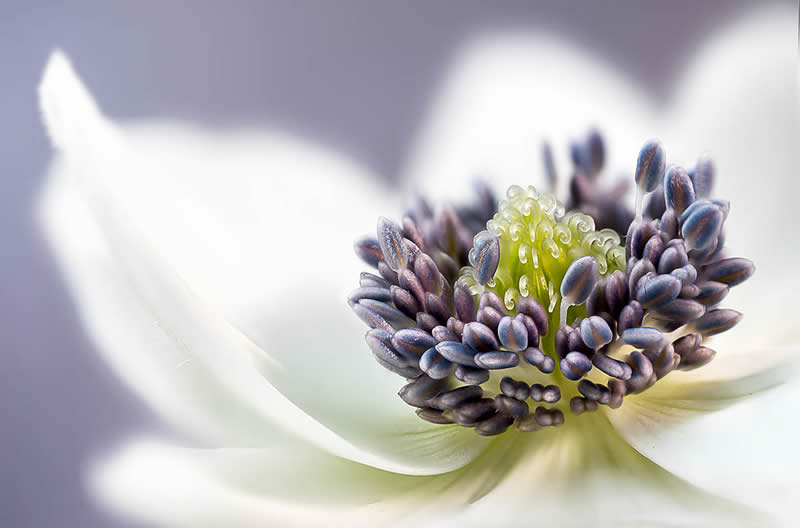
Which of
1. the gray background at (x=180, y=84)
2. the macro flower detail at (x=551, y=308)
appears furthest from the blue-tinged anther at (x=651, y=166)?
the gray background at (x=180, y=84)

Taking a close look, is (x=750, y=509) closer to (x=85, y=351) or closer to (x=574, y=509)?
(x=574, y=509)

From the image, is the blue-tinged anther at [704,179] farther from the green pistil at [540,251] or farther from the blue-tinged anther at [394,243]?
the blue-tinged anther at [394,243]

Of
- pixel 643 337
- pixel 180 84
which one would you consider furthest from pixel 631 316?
pixel 180 84

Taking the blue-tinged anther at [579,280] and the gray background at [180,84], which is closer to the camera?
the blue-tinged anther at [579,280]

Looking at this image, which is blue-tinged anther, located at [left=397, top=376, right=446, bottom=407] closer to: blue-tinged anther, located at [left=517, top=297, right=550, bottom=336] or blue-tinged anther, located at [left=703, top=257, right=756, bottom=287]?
blue-tinged anther, located at [left=517, top=297, right=550, bottom=336]

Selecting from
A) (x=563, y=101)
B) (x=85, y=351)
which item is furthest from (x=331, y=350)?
(x=563, y=101)
